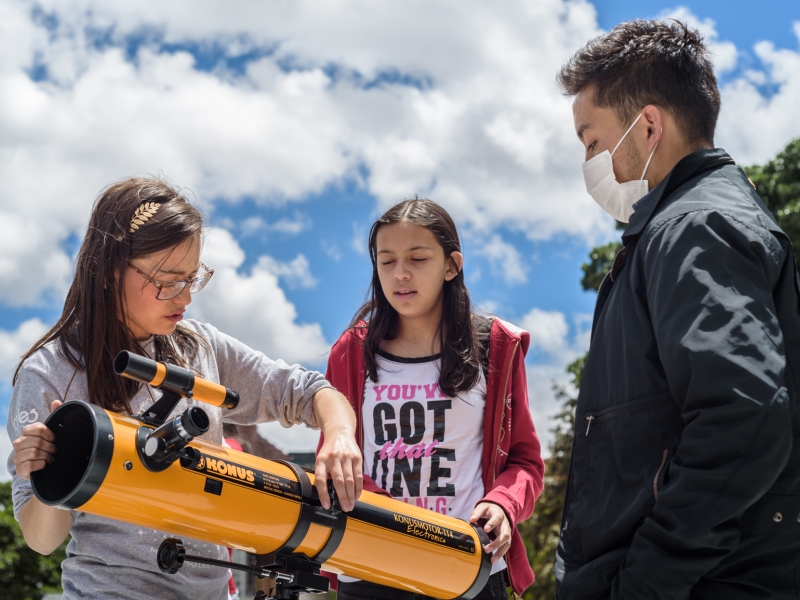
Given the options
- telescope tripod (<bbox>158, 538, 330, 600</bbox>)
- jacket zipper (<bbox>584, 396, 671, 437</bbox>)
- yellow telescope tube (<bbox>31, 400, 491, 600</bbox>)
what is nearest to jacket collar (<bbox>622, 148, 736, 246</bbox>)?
jacket zipper (<bbox>584, 396, 671, 437</bbox>)

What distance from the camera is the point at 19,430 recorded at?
2955 mm

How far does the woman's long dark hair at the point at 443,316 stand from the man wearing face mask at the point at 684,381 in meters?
1.37

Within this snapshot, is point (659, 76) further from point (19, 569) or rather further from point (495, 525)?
point (19, 569)

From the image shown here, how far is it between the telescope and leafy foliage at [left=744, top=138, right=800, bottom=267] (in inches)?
643

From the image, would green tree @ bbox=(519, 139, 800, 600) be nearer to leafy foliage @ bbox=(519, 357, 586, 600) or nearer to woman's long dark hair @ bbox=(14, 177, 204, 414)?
leafy foliage @ bbox=(519, 357, 586, 600)

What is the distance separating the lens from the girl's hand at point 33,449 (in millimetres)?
2664

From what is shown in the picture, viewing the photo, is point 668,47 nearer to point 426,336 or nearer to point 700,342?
point 700,342

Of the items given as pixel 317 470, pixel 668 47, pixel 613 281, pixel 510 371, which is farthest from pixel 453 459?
pixel 668 47

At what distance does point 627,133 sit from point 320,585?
2082mm

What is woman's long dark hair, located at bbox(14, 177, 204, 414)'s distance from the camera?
320cm

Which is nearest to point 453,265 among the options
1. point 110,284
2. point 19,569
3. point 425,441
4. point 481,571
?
point 425,441

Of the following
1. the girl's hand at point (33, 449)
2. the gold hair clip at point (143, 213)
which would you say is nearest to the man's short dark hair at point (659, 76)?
the gold hair clip at point (143, 213)

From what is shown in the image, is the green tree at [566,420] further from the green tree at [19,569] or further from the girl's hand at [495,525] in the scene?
the green tree at [19,569]

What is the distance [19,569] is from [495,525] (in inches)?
1636
